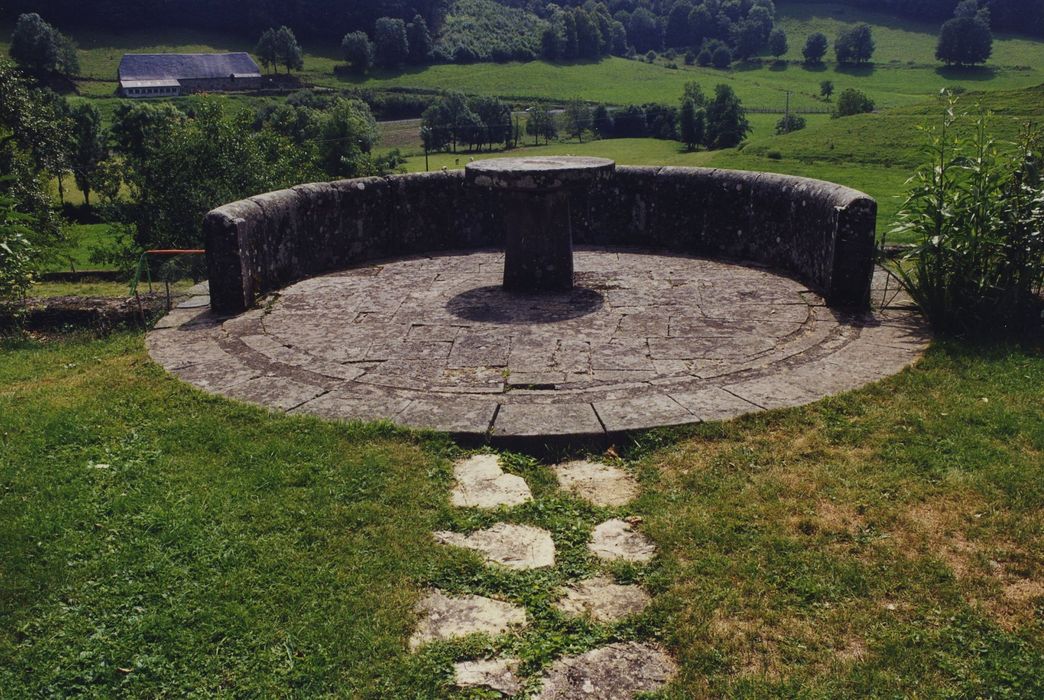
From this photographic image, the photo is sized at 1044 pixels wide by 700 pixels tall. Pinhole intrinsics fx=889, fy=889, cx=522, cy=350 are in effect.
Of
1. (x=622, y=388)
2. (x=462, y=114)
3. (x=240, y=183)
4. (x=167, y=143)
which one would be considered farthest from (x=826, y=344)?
(x=462, y=114)

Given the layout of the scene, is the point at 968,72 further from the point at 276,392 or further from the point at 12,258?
the point at 276,392

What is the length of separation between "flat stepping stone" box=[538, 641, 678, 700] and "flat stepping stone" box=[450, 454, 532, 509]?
127 centimetres

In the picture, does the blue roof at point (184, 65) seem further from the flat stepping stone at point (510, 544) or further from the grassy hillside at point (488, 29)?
the flat stepping stone at point (510, 544)

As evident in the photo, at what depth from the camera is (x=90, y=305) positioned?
Answer: 896cm

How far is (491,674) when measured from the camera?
3.24m

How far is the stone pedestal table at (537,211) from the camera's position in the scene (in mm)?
8000

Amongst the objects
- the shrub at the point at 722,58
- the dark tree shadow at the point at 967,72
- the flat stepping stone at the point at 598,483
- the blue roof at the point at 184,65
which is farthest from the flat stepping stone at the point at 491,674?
the shrub at the point at 722,58

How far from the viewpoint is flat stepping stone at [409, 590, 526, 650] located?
347 cm

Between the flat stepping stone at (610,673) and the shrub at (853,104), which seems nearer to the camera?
the flat stepping stone at (610,673)

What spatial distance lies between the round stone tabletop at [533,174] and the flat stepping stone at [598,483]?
3617mm

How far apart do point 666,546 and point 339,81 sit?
118m

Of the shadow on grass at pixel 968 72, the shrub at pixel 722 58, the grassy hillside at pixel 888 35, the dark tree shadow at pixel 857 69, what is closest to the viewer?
the shadow on grass at pixel 968 72

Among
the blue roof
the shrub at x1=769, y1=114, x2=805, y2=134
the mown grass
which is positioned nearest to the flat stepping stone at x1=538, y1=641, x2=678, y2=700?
the shrub at x1=769, y1=114, x2=805, y2=134

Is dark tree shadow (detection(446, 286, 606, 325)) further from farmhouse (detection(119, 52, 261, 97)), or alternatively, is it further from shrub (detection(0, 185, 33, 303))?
farmhouse (detection(119, 52, 261, 97))
